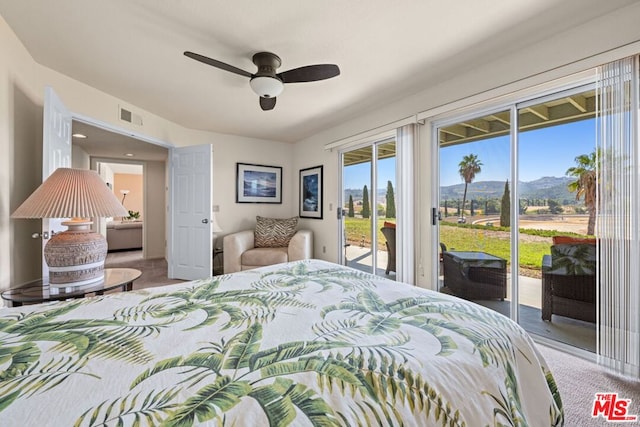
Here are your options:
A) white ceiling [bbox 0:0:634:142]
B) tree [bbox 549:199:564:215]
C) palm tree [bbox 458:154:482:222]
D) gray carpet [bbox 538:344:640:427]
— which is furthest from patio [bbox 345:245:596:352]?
white ceiling [bbox 0:0:634:142]

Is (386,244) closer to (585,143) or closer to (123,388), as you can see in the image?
(585,143)

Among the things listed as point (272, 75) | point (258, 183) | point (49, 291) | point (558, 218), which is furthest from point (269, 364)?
point (258, 183)

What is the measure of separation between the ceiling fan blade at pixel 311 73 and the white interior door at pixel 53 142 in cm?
176

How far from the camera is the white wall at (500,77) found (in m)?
1.82

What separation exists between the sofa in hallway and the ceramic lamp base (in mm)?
5783

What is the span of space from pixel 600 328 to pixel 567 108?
1.64 m

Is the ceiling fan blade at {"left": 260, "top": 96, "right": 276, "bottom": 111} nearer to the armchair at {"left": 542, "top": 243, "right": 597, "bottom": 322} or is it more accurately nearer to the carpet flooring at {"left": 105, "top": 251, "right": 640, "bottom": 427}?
the armchair at {"left": 542, "top": 243, "right": 597, "bottom": 322}

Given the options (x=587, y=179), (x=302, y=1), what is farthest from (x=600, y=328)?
(x=302, y=1)

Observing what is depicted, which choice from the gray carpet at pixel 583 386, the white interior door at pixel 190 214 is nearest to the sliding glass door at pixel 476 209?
the gray carpet at pixel 583 386

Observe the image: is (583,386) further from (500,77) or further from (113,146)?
(113,146)

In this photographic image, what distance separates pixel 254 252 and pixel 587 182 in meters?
3.69

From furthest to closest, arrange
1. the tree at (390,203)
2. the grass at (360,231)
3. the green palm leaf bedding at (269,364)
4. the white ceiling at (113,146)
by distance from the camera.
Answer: the grass at (360,231), the white ceiling at (113,146), the tree at (390,203), the green palm leaf bedding at (269,364)

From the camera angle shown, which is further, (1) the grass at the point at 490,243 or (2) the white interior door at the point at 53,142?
(1) the grass at the point at 490,243

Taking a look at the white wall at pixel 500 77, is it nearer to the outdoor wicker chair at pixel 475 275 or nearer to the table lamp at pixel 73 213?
the outdoor wicker chair at pixel 475 275
